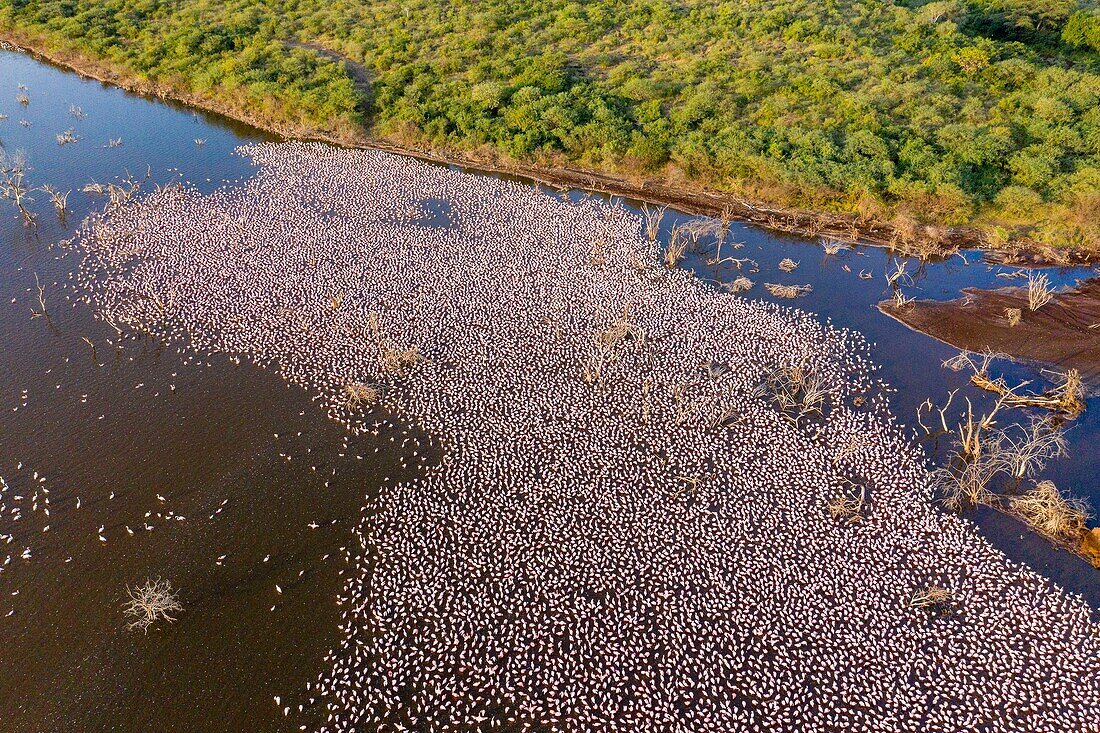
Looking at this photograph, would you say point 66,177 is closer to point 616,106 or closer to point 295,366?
point 295,366

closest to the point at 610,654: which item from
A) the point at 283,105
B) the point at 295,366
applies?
the point at 295,366

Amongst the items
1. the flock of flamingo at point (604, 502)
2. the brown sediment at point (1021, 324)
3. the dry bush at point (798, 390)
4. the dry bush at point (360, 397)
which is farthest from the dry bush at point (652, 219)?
the dry bush at point (360, 397)

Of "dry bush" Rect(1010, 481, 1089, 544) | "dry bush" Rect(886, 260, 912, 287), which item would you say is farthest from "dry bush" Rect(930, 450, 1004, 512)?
"dry bush" Rect(886, 260, 912, 287)

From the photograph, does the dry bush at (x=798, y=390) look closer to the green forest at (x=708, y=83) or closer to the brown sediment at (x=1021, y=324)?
the brown sediment at (x=1021, y=324)

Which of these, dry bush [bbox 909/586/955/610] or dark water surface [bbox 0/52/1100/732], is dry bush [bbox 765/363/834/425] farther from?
dry bush [bbox 909/586/955/610]

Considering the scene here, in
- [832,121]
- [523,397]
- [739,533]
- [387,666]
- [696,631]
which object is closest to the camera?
[387,666]

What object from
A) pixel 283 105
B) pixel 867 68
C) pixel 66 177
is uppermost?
pixel 867 68

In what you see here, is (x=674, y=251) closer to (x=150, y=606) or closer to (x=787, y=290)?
(x=787, y=290)
